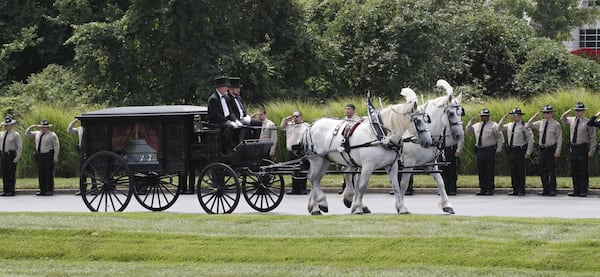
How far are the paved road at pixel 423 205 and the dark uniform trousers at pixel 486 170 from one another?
0.97 feet

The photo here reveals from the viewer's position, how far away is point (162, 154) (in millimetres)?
18906

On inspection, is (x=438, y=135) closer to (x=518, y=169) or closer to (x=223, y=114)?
(x=223, y=114)

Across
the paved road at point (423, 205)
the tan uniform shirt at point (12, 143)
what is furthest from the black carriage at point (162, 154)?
the tan uniform shirt at point (12, 143)

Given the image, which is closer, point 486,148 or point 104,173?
point 104,173

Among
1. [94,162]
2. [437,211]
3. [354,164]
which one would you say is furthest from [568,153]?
[94,162]

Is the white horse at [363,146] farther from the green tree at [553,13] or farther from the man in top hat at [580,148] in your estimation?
the green tree at [553,13]

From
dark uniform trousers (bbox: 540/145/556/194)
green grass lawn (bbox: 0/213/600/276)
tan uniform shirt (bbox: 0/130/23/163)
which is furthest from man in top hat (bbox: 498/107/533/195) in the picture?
tan uniform shirt (bbox: 0/130/23/163)

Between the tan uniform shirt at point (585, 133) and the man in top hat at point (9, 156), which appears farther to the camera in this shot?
the man in top hat at point (9, 156)

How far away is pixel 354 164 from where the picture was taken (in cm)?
1833

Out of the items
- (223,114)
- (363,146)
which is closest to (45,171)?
(223,114)

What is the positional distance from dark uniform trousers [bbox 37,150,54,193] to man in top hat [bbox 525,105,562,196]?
10569 millimetres

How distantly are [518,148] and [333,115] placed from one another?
20.9ft

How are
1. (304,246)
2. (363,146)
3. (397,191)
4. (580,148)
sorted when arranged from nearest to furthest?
(304,246), (397,191), (363,146), (580,148)

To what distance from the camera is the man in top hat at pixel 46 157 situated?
2694cm
